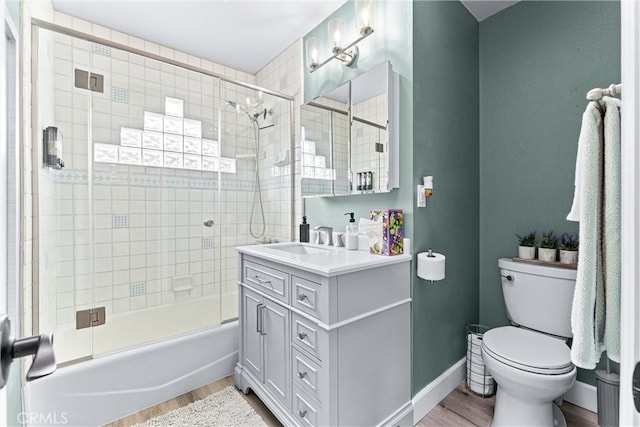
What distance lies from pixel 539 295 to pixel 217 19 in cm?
278

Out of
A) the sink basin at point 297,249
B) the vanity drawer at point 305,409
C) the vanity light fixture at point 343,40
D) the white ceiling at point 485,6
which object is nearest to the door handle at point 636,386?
the vanity drawer at point 305,409

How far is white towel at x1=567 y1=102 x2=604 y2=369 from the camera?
0.76m

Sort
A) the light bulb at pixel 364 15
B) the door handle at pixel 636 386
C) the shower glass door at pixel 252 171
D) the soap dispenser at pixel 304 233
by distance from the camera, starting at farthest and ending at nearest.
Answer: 1. the shower glass door at pixel 252 171
2. the soap dispenser at pixel 304 233
3. the light bulb at pixel 364 15
4. the door handle at pixel 636 386

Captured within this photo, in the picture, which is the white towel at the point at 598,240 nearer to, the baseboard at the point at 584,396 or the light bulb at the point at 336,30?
the baseboard at the point at 584,396

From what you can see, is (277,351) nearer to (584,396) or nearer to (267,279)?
(267,279)

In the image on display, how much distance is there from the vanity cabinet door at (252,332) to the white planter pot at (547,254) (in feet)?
5.39

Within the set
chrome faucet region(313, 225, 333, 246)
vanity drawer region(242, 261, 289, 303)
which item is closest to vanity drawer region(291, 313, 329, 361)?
vanity drawer region(242, 261, 289, 303)

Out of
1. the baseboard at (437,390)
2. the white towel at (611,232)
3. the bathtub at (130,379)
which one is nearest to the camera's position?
the white towel at (611,232)

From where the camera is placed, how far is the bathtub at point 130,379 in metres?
1.47

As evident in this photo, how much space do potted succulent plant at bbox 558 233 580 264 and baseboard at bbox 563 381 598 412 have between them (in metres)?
0.73

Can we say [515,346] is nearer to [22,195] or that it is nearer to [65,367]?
[65,367]

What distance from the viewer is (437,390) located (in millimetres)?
1707

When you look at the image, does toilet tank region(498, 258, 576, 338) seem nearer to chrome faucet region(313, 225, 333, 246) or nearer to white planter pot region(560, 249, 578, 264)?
white planter pot region(560, 249, 578, 264)

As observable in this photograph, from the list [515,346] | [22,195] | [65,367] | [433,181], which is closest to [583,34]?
[433,181]
